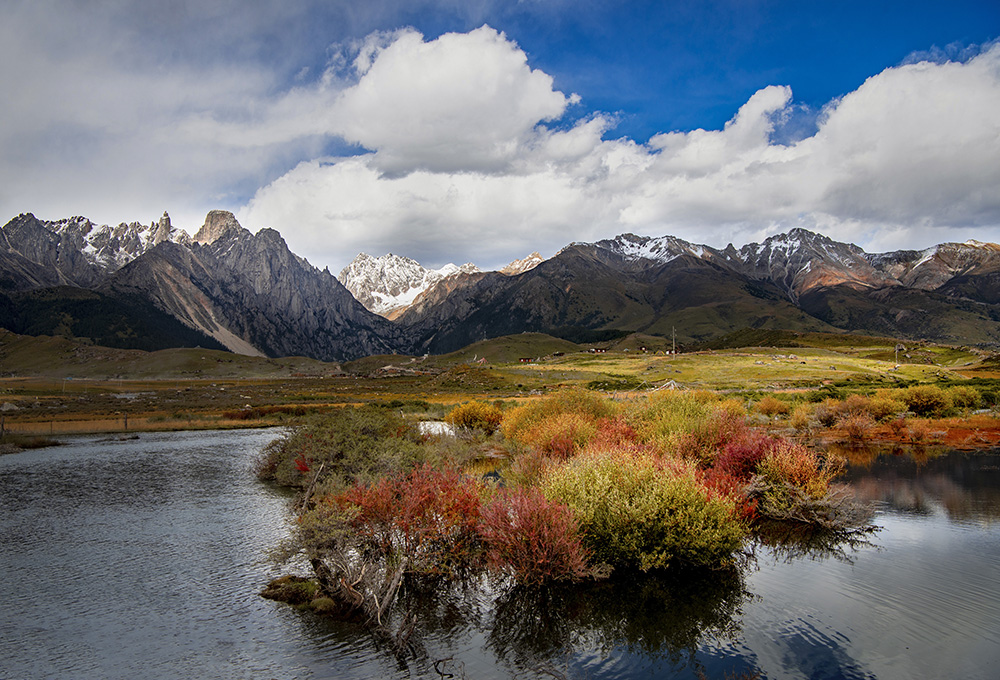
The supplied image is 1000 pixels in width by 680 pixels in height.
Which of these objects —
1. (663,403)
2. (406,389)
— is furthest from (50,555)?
(406,389)

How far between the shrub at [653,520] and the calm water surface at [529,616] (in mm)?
913

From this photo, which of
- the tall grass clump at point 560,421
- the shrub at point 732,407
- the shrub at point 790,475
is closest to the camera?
the shrub at point 790,475

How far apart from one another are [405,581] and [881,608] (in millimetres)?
13445

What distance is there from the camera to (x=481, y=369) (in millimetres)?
132625

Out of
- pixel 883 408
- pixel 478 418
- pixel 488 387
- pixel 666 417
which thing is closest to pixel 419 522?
pixel 666 417

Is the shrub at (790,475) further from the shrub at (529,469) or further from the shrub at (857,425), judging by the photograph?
the shrub at (857,425)

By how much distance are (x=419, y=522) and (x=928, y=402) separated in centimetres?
5800

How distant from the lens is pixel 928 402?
181 ft

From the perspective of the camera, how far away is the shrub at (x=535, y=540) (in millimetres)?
15875

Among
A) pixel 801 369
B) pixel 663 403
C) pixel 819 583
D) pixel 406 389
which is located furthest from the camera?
pixel 406 389

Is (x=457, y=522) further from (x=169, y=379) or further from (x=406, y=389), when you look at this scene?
(x=169, y=379)

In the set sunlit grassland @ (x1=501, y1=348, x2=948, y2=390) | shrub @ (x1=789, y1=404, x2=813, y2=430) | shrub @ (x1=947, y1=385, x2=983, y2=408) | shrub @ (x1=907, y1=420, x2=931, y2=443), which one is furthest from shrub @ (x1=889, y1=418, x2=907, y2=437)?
sunlit grassland @ (x1=501, y1=348, x2=948, y2=390)

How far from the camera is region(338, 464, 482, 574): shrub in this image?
669 inches

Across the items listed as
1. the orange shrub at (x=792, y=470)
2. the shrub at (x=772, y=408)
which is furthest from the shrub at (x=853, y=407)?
the orange shrub at (x=792, y=470)
